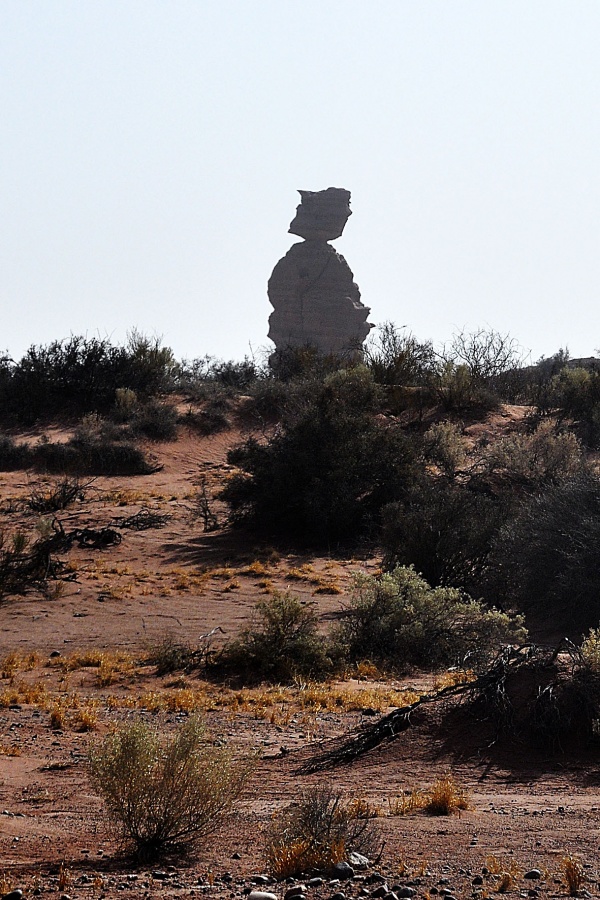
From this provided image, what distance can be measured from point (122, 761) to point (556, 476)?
690 inches

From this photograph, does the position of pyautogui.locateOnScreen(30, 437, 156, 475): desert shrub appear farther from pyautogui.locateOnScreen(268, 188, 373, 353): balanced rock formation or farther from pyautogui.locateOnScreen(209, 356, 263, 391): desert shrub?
pyautogui.locateOnScreen(268, 188, 373, 353): balanced rock formation

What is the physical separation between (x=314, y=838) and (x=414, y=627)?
743 centimetres

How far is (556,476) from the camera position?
2161 centimetres

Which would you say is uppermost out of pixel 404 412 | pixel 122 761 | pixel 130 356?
pixel 130 356

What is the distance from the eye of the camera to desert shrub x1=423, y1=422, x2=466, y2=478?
83.9ft

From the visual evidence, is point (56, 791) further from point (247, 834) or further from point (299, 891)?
point (299, 891)

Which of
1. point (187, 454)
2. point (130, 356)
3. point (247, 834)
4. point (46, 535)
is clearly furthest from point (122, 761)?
point (130, 356)

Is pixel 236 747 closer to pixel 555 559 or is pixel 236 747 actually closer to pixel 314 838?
pixel 314 838

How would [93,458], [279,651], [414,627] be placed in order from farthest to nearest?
[93,458] < [414,627] < [279,651]

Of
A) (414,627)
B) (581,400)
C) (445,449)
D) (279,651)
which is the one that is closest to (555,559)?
(414,627)

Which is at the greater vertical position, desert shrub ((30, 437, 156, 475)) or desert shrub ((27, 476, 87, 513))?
desert shrub ((30, 437, 156, 475))

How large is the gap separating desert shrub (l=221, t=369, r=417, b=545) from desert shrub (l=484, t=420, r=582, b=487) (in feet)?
7.86

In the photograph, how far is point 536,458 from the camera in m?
23.2

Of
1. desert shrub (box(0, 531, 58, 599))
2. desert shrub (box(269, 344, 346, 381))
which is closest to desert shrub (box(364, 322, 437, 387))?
desert shrub (box(269, 344, 346, 381))
